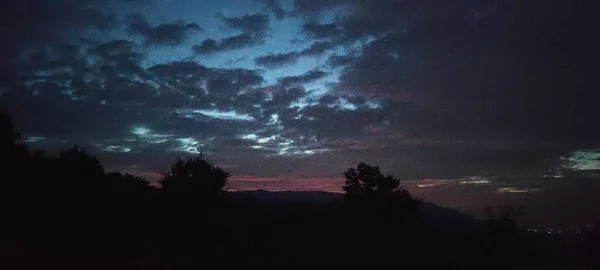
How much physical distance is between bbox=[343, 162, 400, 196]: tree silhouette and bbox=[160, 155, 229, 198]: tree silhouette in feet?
58.4

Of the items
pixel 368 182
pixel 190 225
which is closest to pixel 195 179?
pixel 190 225

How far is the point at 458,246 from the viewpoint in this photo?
2992 inches

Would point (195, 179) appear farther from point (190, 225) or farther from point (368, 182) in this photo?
point (368, 182)

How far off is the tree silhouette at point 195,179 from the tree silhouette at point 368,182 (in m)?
17.8

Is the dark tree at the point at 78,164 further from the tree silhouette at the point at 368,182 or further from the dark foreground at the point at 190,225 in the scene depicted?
the tree silhouette at the point at 368,182

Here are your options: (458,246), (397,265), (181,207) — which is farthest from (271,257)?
(458,246)

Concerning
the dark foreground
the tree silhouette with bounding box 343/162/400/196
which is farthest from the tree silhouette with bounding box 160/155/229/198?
the tree silhouette with bounding box 343/162/400/196

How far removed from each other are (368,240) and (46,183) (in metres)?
29.9

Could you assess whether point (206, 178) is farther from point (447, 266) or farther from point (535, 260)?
point (535, 260)

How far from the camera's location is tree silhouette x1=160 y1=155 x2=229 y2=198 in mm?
40656

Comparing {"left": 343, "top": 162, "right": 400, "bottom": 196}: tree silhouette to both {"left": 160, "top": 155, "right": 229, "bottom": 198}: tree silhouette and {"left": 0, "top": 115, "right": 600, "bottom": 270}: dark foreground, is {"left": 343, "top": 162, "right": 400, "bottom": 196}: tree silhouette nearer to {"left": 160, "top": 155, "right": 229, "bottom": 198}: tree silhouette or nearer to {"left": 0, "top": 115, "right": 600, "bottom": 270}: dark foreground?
{"left": 0, "top": 115, "right": 600, "bottom": 270}: dark foreground

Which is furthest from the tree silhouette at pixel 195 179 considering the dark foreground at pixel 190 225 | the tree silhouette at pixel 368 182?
the tree silhouette at pixel 368 182

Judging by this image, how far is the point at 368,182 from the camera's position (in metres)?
55.1

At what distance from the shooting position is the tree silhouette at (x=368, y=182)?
54250 mm
